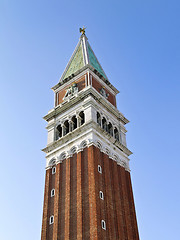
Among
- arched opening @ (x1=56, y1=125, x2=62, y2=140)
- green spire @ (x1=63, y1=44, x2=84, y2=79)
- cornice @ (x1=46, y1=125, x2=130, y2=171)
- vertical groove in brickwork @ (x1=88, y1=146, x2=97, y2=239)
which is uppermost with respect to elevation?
green spire @ (x1=63, y1=44, x2=84, y2=79)

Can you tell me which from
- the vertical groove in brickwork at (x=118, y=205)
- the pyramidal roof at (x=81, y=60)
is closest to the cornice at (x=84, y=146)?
the vertical groove in brickwork at (x=118, y=205)

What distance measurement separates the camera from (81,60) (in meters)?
60.9

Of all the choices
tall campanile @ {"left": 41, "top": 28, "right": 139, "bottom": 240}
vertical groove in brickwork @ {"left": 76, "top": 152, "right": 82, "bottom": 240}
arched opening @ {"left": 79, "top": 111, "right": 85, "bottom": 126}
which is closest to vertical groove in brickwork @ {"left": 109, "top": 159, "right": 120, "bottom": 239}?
tall campanile @ {"left": 41, "top": 28, "right": 139, "bottom": 240}

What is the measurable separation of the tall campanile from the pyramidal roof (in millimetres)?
517

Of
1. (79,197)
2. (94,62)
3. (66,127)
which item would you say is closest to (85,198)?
(79,197)

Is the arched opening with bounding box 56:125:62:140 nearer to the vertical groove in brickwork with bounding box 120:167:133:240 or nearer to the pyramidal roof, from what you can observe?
the vertical groove in brickwork with bounding box 120:167:133:240

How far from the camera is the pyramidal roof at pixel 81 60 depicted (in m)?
59.8

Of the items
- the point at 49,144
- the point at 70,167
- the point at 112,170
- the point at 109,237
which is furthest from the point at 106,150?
the point at 109,237

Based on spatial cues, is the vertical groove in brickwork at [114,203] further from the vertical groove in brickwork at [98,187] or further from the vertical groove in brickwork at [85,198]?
the vertical groove in brickwork at [85,198]

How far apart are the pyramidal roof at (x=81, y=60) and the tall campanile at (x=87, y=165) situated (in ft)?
1.70

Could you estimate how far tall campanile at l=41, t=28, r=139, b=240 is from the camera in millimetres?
39062

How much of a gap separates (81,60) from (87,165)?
24.4 meters

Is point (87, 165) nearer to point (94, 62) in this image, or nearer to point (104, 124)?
point (104, 124)

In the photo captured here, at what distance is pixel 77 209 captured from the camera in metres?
39.5
